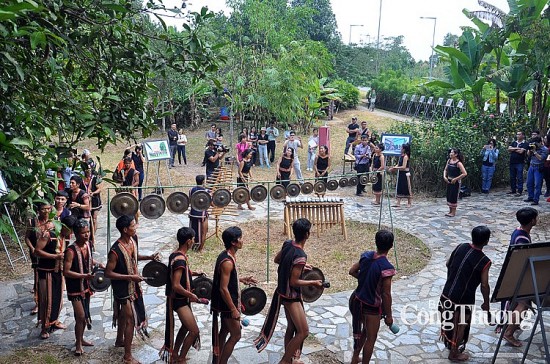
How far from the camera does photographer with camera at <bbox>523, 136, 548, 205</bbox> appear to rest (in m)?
13.1

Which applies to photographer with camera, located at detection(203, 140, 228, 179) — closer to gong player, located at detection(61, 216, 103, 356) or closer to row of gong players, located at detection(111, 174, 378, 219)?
row of gong players, located at detection(111, 174, 378, 219)

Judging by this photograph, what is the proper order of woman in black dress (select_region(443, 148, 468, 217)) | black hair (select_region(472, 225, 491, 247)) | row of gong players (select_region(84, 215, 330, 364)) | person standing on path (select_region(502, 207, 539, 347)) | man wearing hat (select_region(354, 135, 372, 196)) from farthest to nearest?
man wearing hat (select_region(354, 135, 372, 196)), woman in black dress (select_region(443, 148, 468, 217)), person standing on path (select_region(502, 207, 539, 347)), black hair (select_region(472, 225, 491, 247)), row of gong players (select_region(84, 215, 330, 364))

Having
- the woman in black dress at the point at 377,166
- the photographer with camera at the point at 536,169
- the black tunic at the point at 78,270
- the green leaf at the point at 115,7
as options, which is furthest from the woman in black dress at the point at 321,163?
the green leaf at the point at 115,7

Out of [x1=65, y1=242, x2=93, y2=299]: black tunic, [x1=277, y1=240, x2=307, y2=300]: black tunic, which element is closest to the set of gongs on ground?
[x1=65, y1=242, x2=93, y2=299]: black tunic

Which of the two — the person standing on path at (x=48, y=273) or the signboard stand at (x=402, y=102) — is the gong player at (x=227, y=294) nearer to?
the person standing on path at (x=48, y=273)

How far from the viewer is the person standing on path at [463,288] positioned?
5738mm

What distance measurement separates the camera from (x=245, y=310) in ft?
19.8

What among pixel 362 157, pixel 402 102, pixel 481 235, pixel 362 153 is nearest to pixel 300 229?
pixel 481 235

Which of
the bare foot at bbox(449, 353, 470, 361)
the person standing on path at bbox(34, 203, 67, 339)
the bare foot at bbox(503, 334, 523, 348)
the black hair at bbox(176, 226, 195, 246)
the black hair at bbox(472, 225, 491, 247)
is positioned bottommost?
the bare foot at bbox(449, 353, 470, 361)

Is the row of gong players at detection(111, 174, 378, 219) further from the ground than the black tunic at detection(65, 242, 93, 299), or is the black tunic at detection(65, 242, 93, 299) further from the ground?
the row of gong players at detection(111, 174, 378, 219)

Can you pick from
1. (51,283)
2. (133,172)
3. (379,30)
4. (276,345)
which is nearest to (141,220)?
(133,172)

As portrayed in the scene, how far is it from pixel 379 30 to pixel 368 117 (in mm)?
16916

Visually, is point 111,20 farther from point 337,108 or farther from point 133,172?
point 337,108

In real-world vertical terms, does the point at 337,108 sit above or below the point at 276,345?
above
